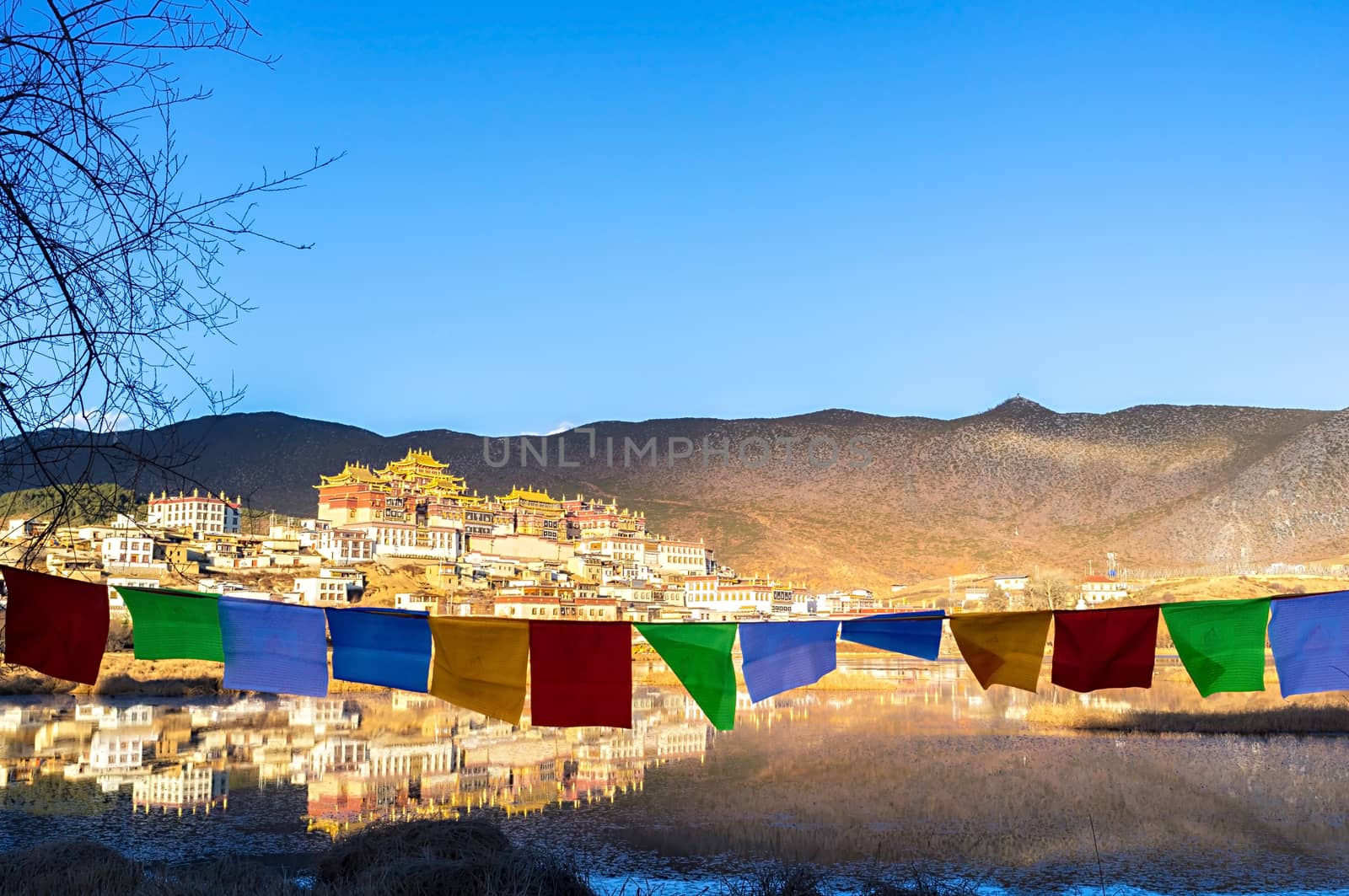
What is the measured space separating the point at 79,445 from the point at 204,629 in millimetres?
2839

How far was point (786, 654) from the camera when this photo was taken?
797 cm

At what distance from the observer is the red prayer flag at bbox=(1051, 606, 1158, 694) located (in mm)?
7875

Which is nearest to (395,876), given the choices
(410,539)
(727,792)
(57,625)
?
(57,625)

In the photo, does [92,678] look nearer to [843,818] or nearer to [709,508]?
[843,818]

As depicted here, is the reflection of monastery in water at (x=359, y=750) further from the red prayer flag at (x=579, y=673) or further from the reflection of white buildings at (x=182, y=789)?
the red prayer flag at (x=579, y=673)

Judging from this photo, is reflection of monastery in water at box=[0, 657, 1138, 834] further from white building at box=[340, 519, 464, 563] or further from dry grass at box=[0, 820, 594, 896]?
white building at box=[340, 519, 464, 563]

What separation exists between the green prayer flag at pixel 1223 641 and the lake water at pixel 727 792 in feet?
15.0

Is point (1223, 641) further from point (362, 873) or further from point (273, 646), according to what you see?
point (273, 646)

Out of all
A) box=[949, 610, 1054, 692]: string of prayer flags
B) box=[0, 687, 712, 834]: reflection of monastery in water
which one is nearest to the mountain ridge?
box=[0, 687, 712, 834]: reflection of monastery in water

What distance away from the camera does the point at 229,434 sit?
178 m

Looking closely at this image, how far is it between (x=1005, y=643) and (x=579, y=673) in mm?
3108

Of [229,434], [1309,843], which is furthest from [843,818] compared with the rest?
[229,434]

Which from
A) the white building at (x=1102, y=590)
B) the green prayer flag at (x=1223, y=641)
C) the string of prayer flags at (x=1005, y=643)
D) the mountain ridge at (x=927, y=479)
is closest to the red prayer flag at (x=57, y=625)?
the string of prayer flags at (x=1005, y=643)

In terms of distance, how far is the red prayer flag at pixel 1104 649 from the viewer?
788 centimetres
